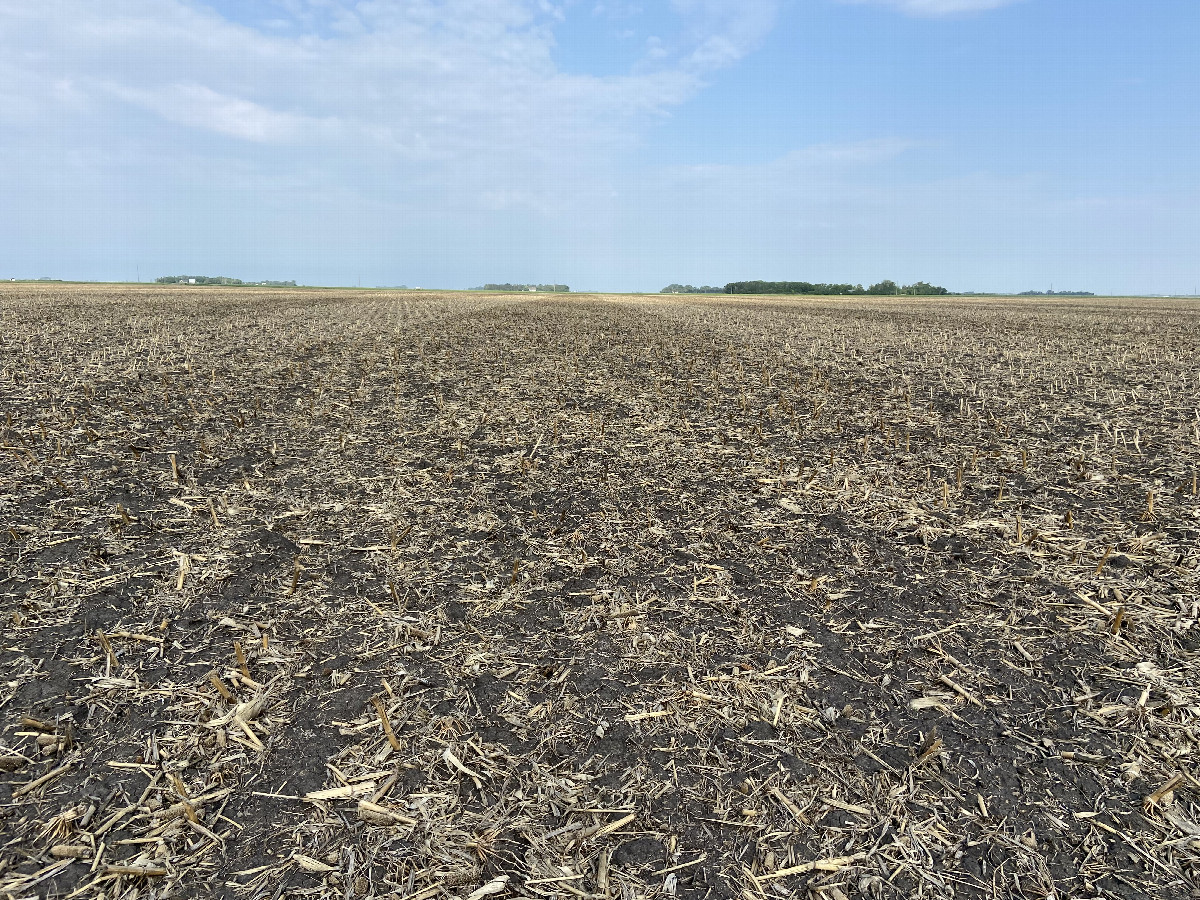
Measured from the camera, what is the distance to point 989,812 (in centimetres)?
291

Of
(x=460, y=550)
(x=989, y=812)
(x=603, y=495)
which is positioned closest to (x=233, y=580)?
(x=460, y=550)

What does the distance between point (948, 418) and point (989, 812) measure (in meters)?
8.44

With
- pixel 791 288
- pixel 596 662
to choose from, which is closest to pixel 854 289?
pixel 791 288

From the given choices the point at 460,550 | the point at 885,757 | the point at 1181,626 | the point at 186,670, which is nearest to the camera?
the point at 885,757

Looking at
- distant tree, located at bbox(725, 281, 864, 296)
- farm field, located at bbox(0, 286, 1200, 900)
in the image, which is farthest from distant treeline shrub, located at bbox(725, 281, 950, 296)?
farm field, located at bbox(0, 286, 1200, 900)

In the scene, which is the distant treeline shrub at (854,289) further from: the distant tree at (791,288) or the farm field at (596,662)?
the farm field at (596,662)

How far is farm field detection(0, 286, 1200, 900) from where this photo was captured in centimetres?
274

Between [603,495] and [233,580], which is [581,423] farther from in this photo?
[233,580]

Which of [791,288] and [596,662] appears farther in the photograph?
[791,288]

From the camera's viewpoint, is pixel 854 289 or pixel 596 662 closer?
pixel 596 662

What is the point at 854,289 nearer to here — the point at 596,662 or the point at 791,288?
the point at 791,288

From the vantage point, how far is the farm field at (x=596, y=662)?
2.74 m

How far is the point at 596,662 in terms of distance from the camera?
158 inches

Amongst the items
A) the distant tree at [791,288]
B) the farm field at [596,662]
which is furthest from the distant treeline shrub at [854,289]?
the farm field at [596,662]
